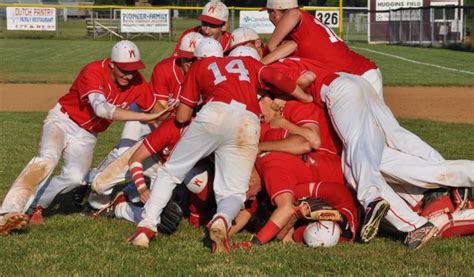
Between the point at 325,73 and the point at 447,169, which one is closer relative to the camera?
the point at 447,169

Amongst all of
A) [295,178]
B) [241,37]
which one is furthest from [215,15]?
[295,178]

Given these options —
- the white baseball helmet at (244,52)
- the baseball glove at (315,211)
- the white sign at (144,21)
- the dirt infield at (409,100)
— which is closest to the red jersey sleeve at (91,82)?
the white baseball helmet at (244,52)

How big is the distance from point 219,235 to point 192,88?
128cm

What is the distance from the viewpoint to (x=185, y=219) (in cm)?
784

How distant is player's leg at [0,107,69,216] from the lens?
724cm

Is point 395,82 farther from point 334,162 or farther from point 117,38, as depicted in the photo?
point 117,38

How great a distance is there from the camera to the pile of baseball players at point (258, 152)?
6.54m

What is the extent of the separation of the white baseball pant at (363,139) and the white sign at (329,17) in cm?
2851

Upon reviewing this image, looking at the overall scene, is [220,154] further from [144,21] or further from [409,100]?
[144,21]

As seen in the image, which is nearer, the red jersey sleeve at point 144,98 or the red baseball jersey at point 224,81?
the red baseball jersey at point 224,81

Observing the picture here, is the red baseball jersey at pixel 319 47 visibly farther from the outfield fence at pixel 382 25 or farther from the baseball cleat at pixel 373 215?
the outfield fence at pixel 382 25

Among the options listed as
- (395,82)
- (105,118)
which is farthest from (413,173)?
(395,82)

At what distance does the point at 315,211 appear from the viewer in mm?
6605

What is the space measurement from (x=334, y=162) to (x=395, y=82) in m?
14.6
